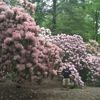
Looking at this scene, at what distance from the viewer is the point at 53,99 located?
26.8ft

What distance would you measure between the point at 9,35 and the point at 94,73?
6490 mm

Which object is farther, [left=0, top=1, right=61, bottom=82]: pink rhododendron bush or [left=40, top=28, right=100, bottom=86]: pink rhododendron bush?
[left=40, top=28, right=100, bottom=86]: pink rhododendron bush

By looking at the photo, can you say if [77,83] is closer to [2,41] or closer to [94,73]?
[94,73]

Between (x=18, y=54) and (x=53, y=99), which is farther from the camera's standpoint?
(x=53, y=99)

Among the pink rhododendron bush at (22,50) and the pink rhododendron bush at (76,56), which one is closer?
the pink rhododendron bush at (22,50)

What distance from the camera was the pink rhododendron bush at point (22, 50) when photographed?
7.05m

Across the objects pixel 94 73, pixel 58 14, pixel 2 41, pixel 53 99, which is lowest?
pixel 53 99

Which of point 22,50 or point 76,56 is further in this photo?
point 76,56

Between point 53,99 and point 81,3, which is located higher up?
point 81,3

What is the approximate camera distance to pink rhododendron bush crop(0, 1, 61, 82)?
278 inches

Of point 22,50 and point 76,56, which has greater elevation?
point 76,56

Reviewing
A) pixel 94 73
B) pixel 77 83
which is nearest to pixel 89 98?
pixel 77 83

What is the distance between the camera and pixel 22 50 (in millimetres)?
7031

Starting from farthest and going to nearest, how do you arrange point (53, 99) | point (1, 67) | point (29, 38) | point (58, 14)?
point (58, 14), point (53, 99), point (1, 67), point (29, 38)
